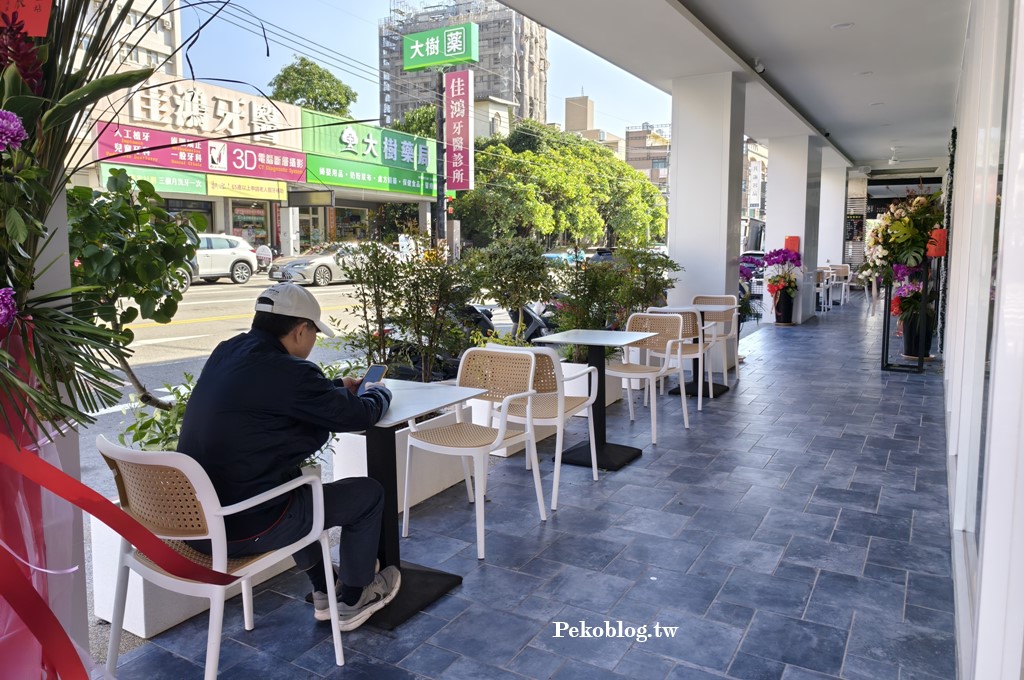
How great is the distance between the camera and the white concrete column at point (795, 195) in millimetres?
11211

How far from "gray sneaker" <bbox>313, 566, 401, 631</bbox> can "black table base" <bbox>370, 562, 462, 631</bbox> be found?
34 mm

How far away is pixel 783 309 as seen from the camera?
1159cm

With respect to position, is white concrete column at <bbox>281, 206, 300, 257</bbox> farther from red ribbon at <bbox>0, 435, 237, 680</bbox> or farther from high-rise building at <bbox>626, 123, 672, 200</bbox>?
high-rise building at <bbox>626, 123, 672, 200</bbox>

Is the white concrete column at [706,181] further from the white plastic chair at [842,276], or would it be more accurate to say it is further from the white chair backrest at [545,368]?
the white plastic chair at [842,276]

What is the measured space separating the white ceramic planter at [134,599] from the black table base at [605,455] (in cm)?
239

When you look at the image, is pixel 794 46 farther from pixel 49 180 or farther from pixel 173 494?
pixel 49 180

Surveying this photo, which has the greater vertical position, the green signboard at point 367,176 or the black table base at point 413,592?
the green signboard at point 367,176

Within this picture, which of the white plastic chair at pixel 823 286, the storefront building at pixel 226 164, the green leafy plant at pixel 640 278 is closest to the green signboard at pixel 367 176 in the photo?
the storefront building at pixel 226 164

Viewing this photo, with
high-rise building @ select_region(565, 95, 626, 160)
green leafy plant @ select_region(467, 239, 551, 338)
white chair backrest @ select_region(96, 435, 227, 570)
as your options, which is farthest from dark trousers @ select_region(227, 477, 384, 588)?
high-rise building @ select_region(565, 95, 626, 160)

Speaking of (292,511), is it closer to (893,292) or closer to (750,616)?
(750,616)

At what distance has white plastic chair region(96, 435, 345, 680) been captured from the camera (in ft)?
6.31

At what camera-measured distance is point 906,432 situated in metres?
5.20

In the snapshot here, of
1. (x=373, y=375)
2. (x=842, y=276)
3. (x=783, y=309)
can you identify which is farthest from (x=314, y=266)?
(x=842, y=276)

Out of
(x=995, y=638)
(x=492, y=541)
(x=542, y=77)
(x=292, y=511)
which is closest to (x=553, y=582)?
(x=492, y=541)
